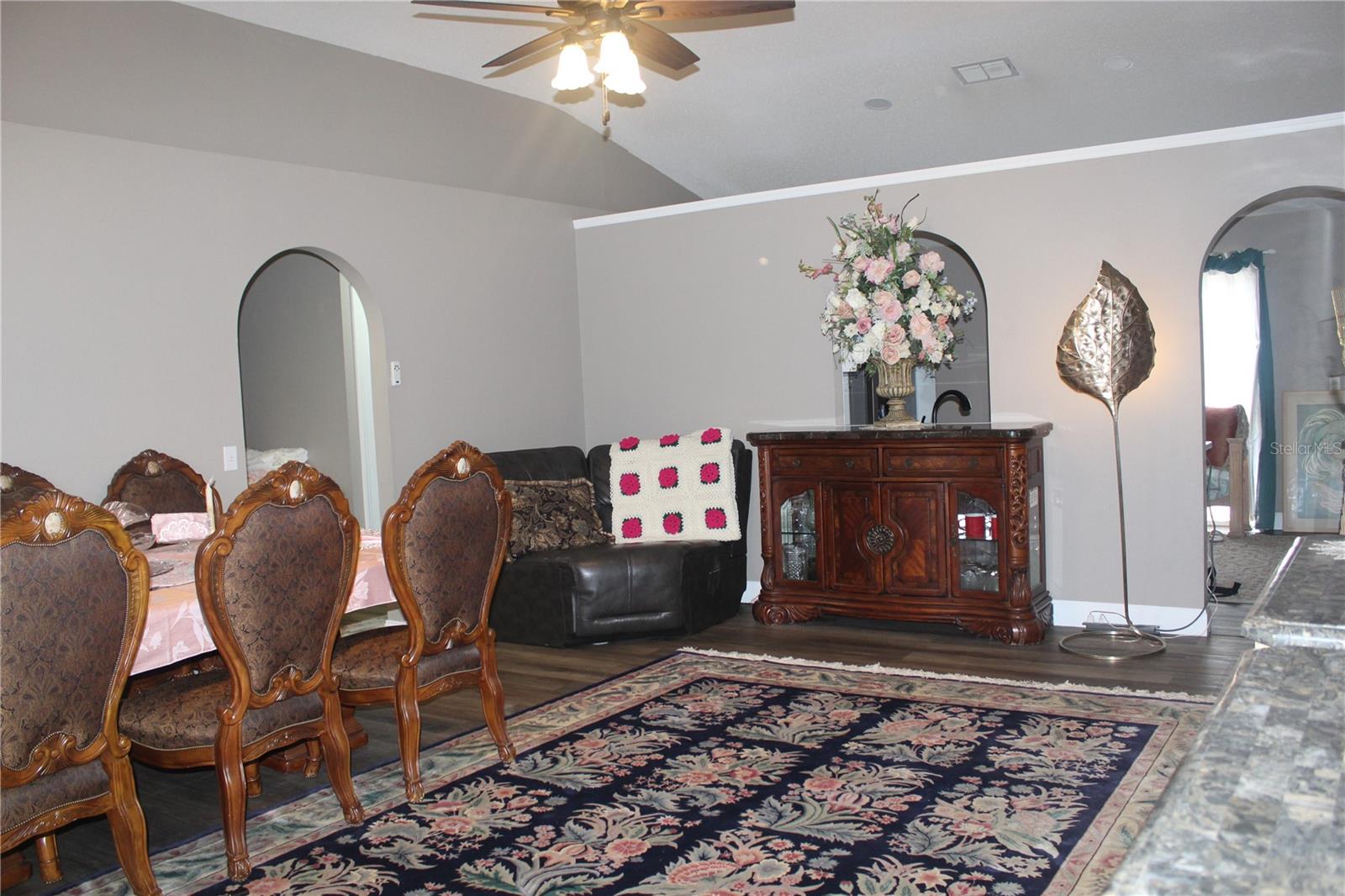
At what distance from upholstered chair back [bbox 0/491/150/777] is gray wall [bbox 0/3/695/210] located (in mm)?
2527

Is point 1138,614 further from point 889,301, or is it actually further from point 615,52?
point 615,52

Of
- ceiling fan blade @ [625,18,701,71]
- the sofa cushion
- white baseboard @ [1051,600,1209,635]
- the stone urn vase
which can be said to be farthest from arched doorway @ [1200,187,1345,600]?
ceiling fan blade @ [625,18,701,71]

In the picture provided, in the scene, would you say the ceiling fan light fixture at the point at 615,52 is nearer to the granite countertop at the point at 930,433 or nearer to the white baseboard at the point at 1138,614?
the granite countertop at the point at 930,433

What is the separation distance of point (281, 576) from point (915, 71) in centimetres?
424

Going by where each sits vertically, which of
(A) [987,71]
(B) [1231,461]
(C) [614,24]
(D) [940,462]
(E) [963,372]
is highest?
(A) [987,71]

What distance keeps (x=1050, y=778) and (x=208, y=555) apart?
2362 mm

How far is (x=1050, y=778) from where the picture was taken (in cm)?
303

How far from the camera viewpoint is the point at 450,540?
3100 mm

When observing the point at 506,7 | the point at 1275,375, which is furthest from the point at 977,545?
the point at 1275,375

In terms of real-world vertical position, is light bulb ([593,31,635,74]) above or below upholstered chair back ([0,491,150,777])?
above

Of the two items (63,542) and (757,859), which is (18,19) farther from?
(757,859)

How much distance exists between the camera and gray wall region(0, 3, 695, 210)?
3.94m

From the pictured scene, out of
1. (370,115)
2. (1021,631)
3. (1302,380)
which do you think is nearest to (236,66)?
(370,115)

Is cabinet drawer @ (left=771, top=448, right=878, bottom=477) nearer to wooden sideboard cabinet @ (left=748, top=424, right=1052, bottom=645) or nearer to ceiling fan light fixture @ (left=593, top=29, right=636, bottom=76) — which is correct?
wooden sideboard cabinet @ (left=748, top=424, right=1052, bottom=645)
